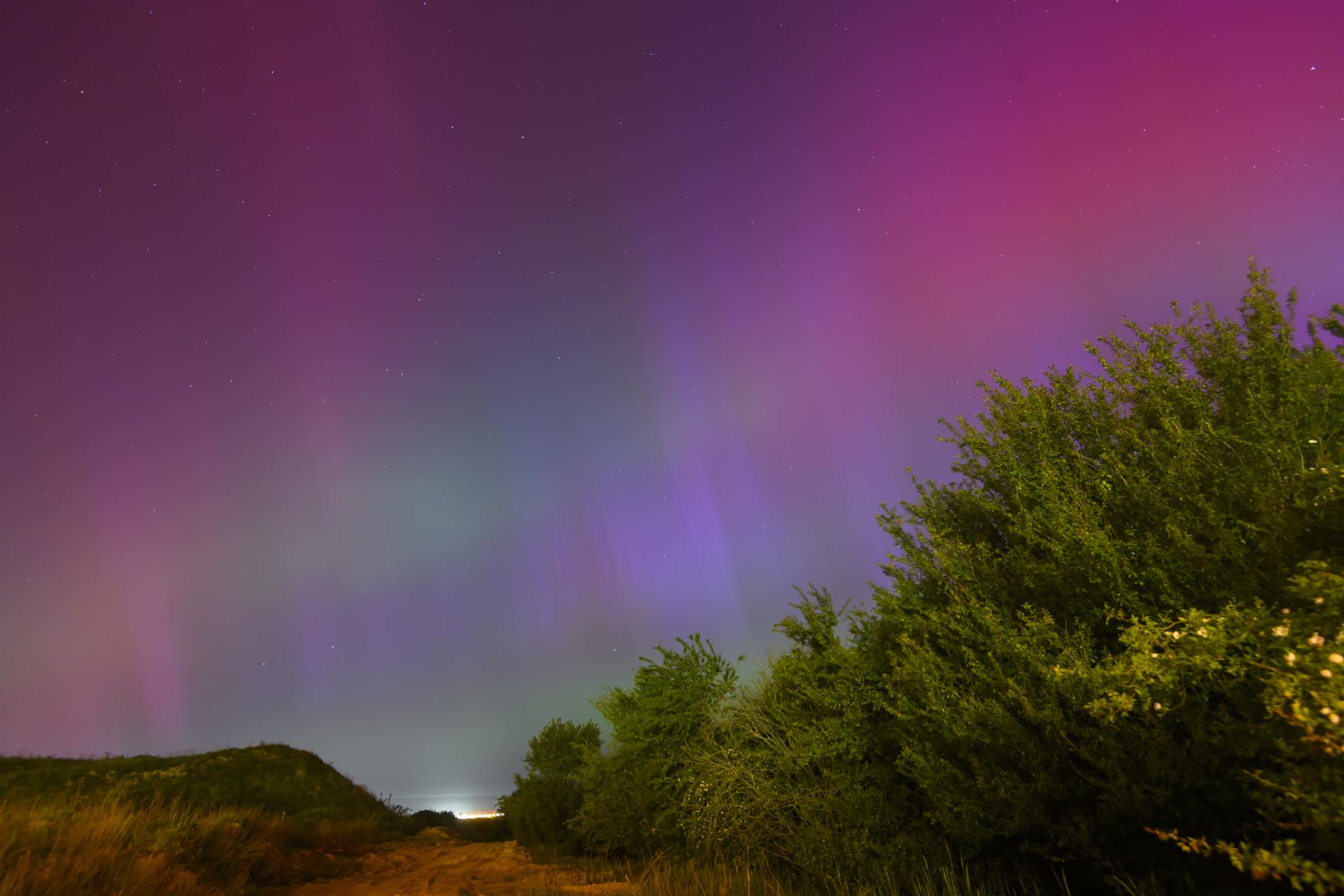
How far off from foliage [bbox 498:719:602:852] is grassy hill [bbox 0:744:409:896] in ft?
17.5

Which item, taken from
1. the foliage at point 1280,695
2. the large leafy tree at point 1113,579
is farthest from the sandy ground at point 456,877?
the foliage at point 1280,695

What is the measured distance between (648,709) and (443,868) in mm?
6993

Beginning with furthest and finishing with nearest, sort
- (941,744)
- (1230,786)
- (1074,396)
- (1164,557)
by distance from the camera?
(1074,396), (941,744), (1164,557), (1230,786)

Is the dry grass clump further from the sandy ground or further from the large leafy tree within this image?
the large leafy tree

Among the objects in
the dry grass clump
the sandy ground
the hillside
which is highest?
the hillside

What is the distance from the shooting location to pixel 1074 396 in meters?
9.38

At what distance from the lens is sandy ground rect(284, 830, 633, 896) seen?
1287cm

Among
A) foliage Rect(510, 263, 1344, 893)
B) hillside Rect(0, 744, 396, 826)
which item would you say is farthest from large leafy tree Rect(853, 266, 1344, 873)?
hillside Rect(0, 744, 396, 826)

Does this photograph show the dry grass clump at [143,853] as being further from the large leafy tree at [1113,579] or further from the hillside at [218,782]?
the large leafy tree at [1113,579]

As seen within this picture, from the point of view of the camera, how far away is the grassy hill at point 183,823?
874 centimetres

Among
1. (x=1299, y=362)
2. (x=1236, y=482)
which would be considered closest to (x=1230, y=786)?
(x=1236, y=482)

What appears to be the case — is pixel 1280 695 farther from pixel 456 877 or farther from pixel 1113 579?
pixel 456 877

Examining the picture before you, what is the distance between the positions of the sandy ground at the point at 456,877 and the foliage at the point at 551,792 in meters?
2.03

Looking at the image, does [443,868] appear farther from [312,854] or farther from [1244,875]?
[1244,875]
